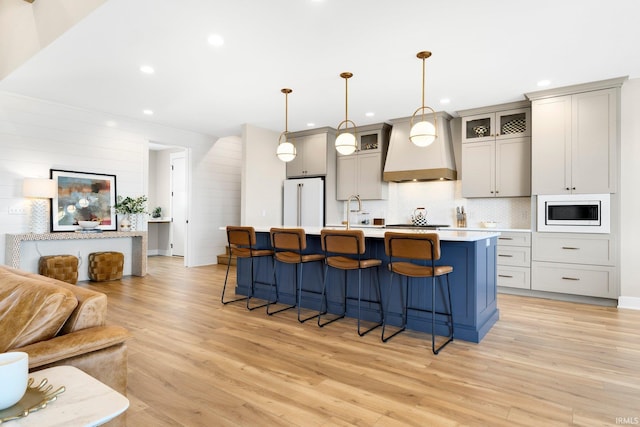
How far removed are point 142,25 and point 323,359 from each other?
3.28 m

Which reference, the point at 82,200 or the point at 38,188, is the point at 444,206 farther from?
the point at 38,188

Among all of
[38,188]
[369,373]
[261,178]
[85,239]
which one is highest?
[261,178]

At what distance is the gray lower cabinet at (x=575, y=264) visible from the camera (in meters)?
4.51

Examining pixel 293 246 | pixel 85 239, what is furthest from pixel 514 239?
pixel 85 239

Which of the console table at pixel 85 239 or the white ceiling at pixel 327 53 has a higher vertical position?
the white ceiling at pixel 327 53

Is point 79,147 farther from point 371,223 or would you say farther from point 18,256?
point 371,223

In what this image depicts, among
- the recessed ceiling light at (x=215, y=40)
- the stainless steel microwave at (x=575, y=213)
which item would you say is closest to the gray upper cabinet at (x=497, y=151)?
the stainless steel microwave at (x=575, y=213)

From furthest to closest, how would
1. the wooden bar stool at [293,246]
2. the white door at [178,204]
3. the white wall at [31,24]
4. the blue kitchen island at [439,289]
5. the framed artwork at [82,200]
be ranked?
1. the white door at [178,204]
2. the framed artwork at [82,200]
3. the wooden bar stool at [293,246]
4. the white wall at [31,24]
5. the blue kitchen island at [439,289]

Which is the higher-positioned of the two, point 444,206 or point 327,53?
point 327,53

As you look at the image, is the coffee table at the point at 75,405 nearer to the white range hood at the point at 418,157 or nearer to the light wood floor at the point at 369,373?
the light wood floor at the point at 369,373

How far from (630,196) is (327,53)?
407cm

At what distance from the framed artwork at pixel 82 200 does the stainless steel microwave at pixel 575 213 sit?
670cm

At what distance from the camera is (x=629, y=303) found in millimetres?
4449

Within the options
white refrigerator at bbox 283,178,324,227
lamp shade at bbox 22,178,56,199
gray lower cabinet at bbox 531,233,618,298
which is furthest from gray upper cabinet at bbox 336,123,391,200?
lamp shade at bbox 22,178,56,199
